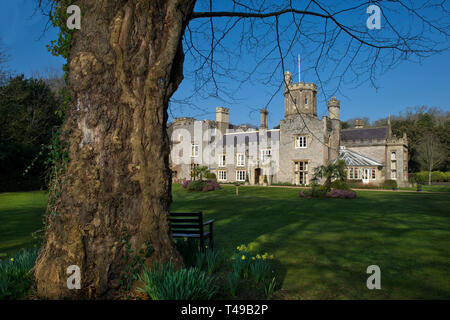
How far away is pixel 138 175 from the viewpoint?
378cm

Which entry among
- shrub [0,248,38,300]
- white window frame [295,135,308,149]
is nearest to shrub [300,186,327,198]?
white window frame [295,135,308,149]

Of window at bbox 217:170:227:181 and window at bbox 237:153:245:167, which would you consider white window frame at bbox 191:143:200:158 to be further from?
window at bbox 237:153:245:167

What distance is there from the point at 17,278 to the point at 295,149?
34.3 m

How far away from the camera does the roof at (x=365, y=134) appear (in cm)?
3978

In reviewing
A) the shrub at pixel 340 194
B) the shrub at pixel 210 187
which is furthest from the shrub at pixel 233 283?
the shrub at pixel 210 187

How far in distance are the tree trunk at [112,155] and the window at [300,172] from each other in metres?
33.4

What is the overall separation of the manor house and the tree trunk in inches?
1189

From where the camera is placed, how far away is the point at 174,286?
3.22 m

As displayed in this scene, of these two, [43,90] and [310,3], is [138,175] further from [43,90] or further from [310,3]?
[43,90]

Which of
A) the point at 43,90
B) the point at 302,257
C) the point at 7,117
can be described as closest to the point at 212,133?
the point at 43,90

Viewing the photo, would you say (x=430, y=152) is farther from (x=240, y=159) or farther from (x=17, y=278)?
(x=17, y=278)

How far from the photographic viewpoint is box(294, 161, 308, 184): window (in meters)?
35.9
